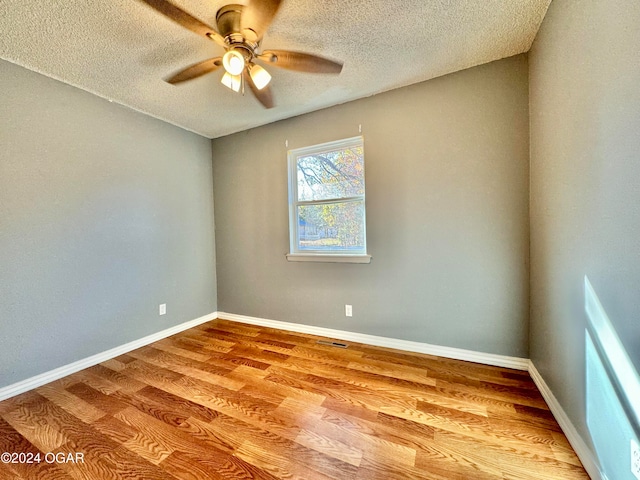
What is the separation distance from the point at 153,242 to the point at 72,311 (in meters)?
0.85

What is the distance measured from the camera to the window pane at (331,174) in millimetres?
2428

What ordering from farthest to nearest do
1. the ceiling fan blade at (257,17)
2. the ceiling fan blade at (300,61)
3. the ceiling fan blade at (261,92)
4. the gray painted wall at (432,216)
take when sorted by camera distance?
the gray painted wall at (432,216) → the ceiling fan blade at (261,92) → the ceiling fan blade at (300,61) → the ceiling fan blade at (257,17)

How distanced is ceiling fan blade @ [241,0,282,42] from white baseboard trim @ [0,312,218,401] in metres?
2.78

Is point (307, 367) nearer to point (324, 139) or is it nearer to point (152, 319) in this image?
point (152, 319)

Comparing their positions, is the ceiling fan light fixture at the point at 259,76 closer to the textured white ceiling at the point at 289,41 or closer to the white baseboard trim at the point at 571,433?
the textured white ceiling at the point at 289,41

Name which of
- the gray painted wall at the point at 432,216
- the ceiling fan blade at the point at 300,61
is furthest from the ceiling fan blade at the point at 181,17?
the gray painted wall at the point at 432,216

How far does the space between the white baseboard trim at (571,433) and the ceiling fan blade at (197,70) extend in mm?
2765

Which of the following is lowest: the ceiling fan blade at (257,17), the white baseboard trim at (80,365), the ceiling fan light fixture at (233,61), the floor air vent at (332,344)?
the floor air vent at (332,344)

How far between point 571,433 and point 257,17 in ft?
8.63

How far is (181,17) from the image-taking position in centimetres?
116

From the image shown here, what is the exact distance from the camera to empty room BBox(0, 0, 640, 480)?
1106 millimetres

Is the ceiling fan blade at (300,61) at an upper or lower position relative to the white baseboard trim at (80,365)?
upper

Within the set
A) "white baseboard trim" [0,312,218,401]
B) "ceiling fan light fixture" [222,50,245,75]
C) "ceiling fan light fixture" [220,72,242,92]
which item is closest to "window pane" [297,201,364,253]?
"ceiling fan light fixture" [220,72,242,92]

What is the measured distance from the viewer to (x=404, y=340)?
7.32ft
